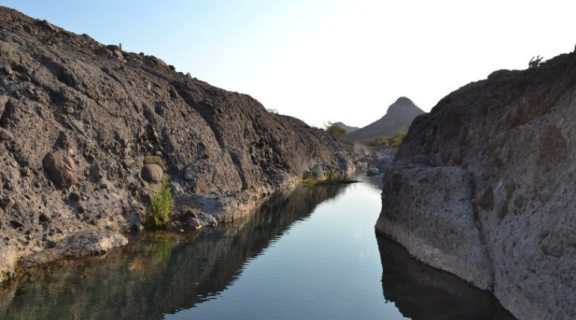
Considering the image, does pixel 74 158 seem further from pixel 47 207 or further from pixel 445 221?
pixel 445 221

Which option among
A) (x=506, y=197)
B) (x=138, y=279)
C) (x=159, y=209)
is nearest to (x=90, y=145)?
(x=159, y=209)

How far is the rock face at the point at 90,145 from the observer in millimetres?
18156

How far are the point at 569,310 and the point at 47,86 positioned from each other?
20.9 metres

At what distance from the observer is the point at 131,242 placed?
21156 mm

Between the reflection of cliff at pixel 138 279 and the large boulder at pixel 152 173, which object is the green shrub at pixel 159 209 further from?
the large boulder at pixel 152 173

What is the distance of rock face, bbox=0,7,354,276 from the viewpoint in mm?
18156

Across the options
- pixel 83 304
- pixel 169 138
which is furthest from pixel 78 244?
pixel 169 138

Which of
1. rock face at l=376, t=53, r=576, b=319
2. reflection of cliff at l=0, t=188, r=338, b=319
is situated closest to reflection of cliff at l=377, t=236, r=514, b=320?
rock face at l=376, t=53, r=576, b=319

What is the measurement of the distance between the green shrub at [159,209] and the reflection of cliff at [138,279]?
1266 mm

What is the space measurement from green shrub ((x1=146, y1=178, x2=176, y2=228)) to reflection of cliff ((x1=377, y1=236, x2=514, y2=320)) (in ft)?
34.9

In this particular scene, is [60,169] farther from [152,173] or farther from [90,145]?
[152,173]

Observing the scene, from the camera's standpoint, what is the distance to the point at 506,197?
1541 centimetres

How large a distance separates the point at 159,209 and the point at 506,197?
15.5m

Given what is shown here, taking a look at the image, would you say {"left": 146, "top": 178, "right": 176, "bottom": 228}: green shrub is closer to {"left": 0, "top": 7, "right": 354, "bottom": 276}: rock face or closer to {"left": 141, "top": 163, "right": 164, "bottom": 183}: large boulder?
{"left": 0, "top": 7, "right": 354, "bottom": 276}: rock face
